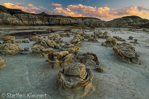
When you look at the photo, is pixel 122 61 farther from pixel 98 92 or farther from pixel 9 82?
pixel 9 82

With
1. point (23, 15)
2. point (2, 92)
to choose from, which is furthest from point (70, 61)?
point (23, 15)

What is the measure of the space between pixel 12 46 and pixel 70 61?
13.8 feet

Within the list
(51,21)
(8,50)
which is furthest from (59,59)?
(51,21)

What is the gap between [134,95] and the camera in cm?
245

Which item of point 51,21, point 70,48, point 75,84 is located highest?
point 51,21

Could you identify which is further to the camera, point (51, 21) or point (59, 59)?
point (51, 21)

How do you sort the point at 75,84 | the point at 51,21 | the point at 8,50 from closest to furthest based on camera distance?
the point at 75,84 → the point at 8,50 → the point at 51,21

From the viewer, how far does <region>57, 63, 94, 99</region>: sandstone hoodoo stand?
234 cm

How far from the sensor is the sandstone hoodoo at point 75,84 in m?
2.34

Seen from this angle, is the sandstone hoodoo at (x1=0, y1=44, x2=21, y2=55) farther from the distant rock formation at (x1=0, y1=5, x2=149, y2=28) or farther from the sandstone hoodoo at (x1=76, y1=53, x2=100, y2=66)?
the distant rock formation at (x1=0, y1=5, x2=149, y2=28)

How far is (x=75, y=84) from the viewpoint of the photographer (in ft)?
7.60

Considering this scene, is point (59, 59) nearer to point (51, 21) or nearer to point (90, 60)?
point (90, 60)

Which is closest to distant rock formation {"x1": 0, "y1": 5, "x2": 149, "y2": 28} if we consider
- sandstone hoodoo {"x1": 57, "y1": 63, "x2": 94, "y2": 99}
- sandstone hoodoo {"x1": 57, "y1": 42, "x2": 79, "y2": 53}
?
sandstone hoodoo {"x1": 57, "y1": 42, "x2": 79, "y2": 53}

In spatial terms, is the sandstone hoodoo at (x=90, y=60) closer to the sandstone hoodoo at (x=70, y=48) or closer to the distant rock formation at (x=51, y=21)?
the sandstone hoodoo at (x=70, y=48)
